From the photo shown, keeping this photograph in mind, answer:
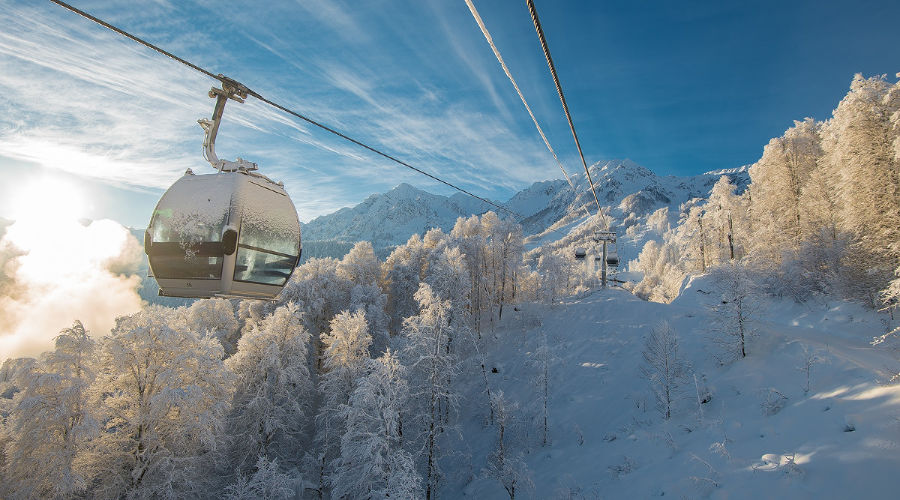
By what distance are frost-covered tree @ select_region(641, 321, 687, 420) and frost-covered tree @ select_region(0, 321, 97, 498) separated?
2763 centimetres

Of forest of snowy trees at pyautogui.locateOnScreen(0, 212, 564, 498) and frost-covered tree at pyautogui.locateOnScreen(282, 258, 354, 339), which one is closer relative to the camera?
forest of snowy trees at pyautogui.locateOnScreen(0, 212, 564, 498)

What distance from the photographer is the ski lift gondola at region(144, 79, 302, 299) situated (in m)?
4.70

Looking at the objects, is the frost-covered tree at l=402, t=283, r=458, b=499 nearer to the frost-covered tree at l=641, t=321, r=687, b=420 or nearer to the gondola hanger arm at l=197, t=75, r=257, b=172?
the frost-covered tree at l=641, t=321, r=687, b=420

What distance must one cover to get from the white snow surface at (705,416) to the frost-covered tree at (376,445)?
628cm

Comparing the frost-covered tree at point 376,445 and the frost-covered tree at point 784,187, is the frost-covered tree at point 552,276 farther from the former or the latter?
the frost-covered tree at point 376,445

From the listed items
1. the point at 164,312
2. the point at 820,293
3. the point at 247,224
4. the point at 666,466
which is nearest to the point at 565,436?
the point at 666,466

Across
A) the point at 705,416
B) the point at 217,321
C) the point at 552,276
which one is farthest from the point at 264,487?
the point at 552,276

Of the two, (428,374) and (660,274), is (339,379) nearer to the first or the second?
(428,374)

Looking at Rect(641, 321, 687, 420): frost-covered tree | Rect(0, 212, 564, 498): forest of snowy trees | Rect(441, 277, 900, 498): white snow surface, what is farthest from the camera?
Rect(641, 321, 687, 420): frost-covered tree

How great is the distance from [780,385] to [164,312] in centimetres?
3245

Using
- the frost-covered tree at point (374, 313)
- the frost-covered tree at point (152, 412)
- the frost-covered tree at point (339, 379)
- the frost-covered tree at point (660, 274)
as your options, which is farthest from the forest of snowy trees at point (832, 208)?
the frost-covered tree at point (152, 412)

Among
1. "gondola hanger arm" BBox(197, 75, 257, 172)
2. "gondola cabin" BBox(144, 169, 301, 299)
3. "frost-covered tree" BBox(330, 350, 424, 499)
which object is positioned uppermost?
"gondola hanger arm" BBox(197, 75, 257, 172)

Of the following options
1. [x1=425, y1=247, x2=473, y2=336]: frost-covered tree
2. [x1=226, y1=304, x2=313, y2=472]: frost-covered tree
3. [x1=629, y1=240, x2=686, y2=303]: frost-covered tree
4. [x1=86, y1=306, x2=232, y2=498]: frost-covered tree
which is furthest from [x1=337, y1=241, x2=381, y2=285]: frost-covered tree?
[x1=629, y1=240, x2=686, y2=303]: frost-covered tree

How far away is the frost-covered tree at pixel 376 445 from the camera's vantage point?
54.0 feet
